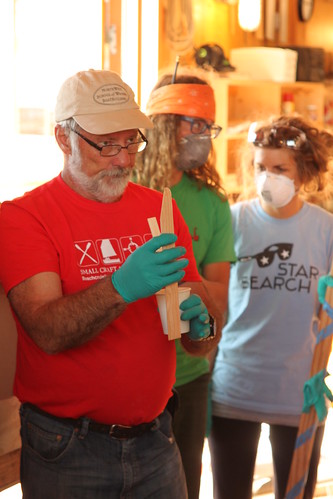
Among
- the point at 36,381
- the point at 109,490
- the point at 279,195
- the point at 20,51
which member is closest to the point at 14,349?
the point at 36,381

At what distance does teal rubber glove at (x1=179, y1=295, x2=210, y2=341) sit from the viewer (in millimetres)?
1784

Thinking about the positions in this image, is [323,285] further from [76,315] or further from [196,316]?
[76,315]

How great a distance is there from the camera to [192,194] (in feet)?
7.75

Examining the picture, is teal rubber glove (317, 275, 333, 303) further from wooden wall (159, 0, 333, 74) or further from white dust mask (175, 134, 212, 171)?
wooden wall (159, 0, 333, 74)

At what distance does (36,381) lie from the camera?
173 centimetres

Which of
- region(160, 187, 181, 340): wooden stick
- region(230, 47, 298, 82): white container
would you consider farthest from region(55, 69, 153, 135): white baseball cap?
region(230, 47, 298, 82): white container

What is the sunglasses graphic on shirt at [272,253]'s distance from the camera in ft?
8.31

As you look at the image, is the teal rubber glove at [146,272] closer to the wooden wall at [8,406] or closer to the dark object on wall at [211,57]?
the wooden wall at [8,406]

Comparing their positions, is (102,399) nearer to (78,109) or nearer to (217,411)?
(78,109)

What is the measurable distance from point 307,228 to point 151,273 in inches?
44.0

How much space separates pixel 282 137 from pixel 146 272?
4.02 ft

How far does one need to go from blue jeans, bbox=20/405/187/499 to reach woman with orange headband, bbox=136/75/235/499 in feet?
1.65

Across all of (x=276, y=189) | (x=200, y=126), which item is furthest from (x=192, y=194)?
(x=276, y=189)

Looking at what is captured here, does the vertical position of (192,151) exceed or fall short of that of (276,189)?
it exceeds it
